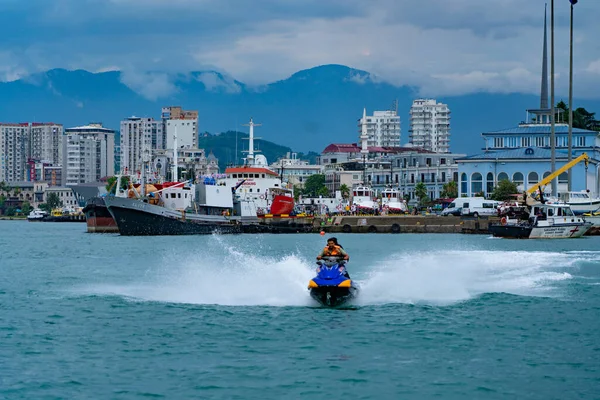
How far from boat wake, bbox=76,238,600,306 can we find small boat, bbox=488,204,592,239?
968 inches

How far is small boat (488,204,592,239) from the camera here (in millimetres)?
83688

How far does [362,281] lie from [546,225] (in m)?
45.3

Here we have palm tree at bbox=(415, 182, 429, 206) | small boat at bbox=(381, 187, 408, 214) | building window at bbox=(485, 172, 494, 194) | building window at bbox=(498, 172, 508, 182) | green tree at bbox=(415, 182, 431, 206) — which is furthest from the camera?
palm tree at bbox=(415, 182, 429, 206)

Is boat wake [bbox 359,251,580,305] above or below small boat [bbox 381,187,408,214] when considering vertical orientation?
below

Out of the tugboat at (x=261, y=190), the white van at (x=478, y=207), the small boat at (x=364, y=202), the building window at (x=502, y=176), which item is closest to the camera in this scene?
the white van at (x=478, y=207)

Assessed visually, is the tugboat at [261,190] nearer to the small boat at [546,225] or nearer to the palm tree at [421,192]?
the small boat at [546,225]

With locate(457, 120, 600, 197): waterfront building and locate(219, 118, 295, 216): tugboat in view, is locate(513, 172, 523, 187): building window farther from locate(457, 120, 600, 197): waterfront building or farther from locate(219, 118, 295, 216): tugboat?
locate(219, 118, 295, 216): tugboat

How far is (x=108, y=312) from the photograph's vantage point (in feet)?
116

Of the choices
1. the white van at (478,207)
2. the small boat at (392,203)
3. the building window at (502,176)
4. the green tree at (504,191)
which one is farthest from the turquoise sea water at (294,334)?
the building window at (502,176)

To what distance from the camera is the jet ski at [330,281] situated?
33156mm

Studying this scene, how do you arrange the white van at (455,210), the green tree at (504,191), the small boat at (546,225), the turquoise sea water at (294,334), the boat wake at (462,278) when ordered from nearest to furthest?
the turquoise sea water at (294,334) < the boat wake at (462,278) < the small boat at (546,225) < the white van at (455,210) < the green tree at (504,191)

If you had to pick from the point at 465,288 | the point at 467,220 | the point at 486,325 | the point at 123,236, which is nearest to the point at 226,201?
the point at 123,236

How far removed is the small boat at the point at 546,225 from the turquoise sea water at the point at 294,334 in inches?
1210

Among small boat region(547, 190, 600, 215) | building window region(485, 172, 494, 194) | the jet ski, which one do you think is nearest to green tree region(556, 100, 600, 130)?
building window region(485, 172, 494, 194)
